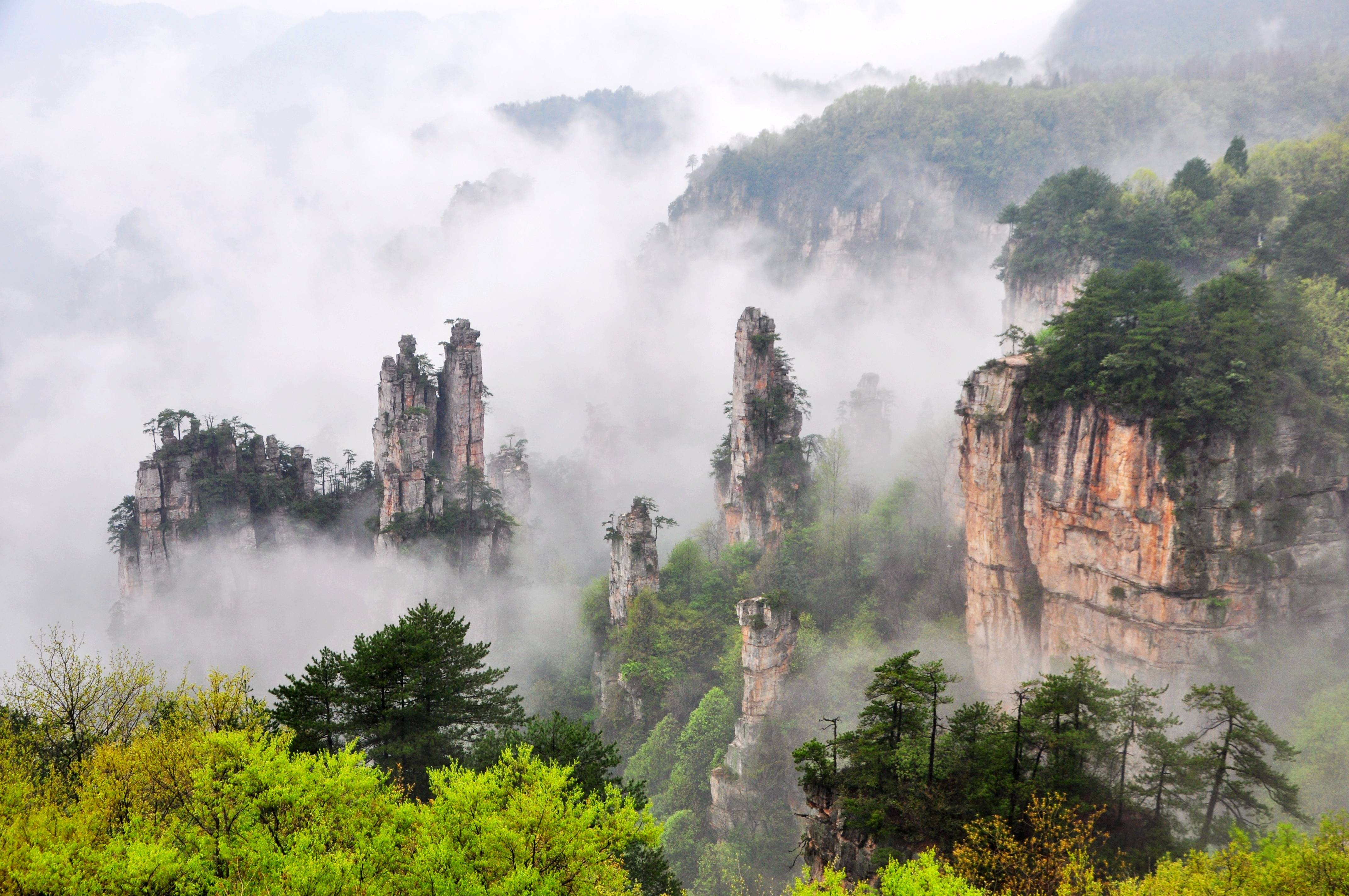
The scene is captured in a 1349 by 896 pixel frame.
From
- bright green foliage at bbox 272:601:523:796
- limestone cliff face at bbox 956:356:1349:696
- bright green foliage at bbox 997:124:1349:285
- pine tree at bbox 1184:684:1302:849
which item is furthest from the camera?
bright green foliage at bbox 997:124:1349:285

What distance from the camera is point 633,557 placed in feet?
191

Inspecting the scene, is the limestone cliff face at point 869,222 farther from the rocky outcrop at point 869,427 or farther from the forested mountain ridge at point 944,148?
the rocky outcrop at point 869,427

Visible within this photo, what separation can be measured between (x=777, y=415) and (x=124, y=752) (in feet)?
168

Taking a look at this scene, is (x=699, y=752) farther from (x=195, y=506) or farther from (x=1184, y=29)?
(x=1184, y=29)

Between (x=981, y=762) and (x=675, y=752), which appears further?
(x=675, y=752)

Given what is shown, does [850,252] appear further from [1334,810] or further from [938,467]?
[1334,810]

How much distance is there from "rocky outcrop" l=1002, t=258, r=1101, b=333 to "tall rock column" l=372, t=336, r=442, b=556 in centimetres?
5087

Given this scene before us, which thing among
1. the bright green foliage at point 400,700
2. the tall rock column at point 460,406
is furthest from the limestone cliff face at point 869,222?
the bright green foliage at point 400,700

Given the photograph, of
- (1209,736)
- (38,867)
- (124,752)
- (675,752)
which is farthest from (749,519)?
(38,867)

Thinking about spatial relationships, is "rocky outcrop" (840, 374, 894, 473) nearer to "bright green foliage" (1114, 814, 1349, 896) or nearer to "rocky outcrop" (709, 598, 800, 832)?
"rocky outcrop" (709, 598, 800, 832)

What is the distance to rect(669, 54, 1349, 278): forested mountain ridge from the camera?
10469cm

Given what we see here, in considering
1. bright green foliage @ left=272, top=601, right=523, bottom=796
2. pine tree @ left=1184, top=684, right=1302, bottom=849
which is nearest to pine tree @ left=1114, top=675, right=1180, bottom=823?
pine tree @ left=1184, top=684, right=1302, bottom=849

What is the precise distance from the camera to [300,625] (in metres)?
69.1

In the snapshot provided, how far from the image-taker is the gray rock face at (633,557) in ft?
191
